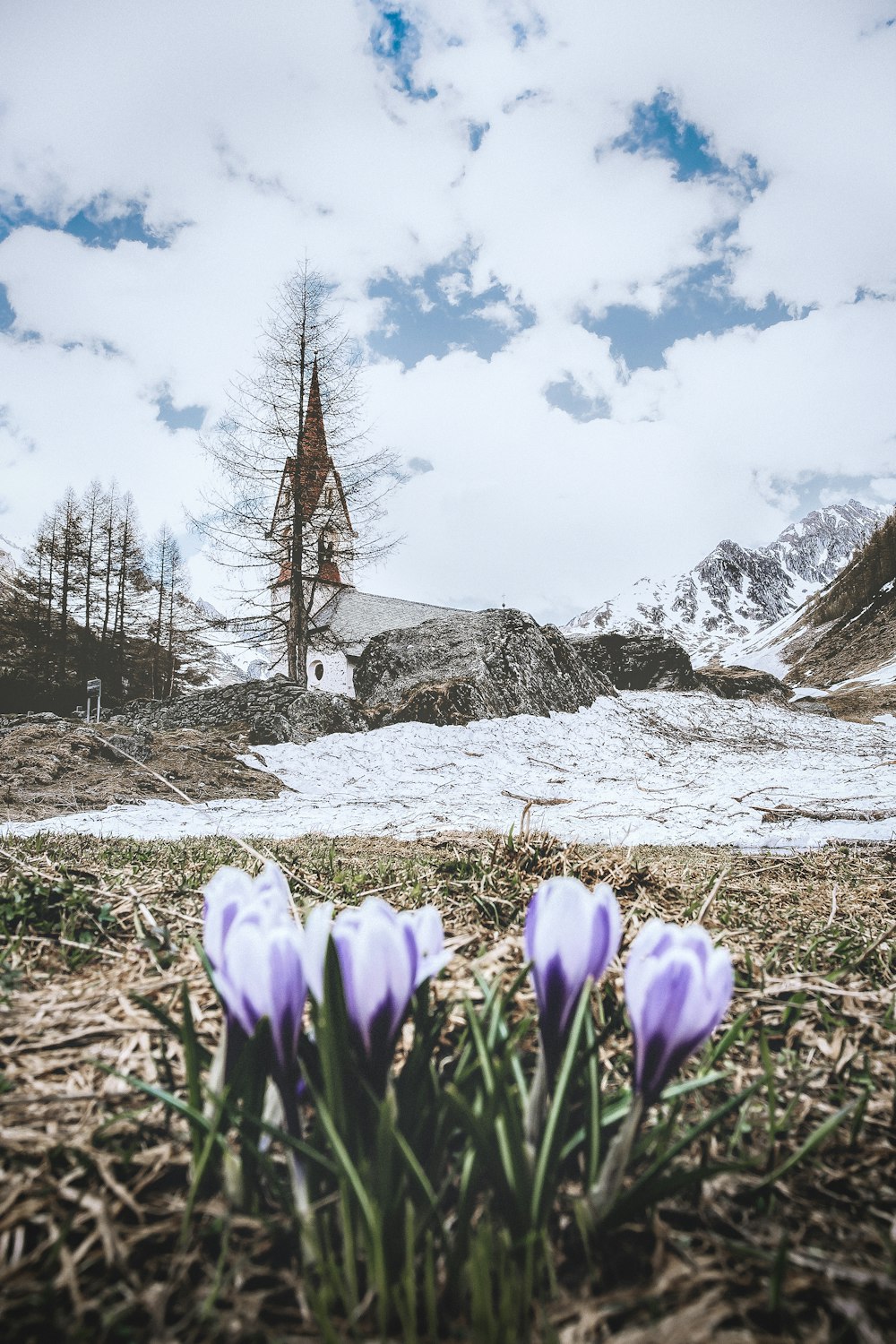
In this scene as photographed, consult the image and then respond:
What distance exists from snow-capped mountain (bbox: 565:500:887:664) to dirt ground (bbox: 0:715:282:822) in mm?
106611

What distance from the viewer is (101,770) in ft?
29.3

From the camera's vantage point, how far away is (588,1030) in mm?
824

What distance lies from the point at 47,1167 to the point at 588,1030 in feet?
2.13

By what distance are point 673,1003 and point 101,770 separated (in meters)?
9.62

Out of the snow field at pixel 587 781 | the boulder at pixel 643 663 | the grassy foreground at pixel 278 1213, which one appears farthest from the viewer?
the boulder at pixel 643 663

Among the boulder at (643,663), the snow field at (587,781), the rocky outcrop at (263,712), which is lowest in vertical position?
the snow field at (587,781)

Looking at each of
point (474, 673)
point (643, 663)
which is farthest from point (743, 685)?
point (474, 673)

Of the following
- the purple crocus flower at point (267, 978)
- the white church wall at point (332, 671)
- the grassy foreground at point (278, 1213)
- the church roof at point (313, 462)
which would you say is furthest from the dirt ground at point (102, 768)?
the white church wall at point (332, 671)

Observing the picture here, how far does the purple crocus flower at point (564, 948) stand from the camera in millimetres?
750

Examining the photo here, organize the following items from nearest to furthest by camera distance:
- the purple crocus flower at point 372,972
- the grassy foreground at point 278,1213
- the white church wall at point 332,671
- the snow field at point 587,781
Answer: the grassy foreground at point 278,1213 < the purple crocus flower at point 372,972 < the snow field at point 587,781 < the white church wall at point 332,671

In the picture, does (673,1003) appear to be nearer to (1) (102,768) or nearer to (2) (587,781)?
(2) (587,781)

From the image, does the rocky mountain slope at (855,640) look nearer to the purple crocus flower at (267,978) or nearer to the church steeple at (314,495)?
the church steeple at (314,495)

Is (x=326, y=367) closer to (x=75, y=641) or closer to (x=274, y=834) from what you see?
(x=274, y=834)

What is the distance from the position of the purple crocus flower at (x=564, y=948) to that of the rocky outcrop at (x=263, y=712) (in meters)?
11.6
